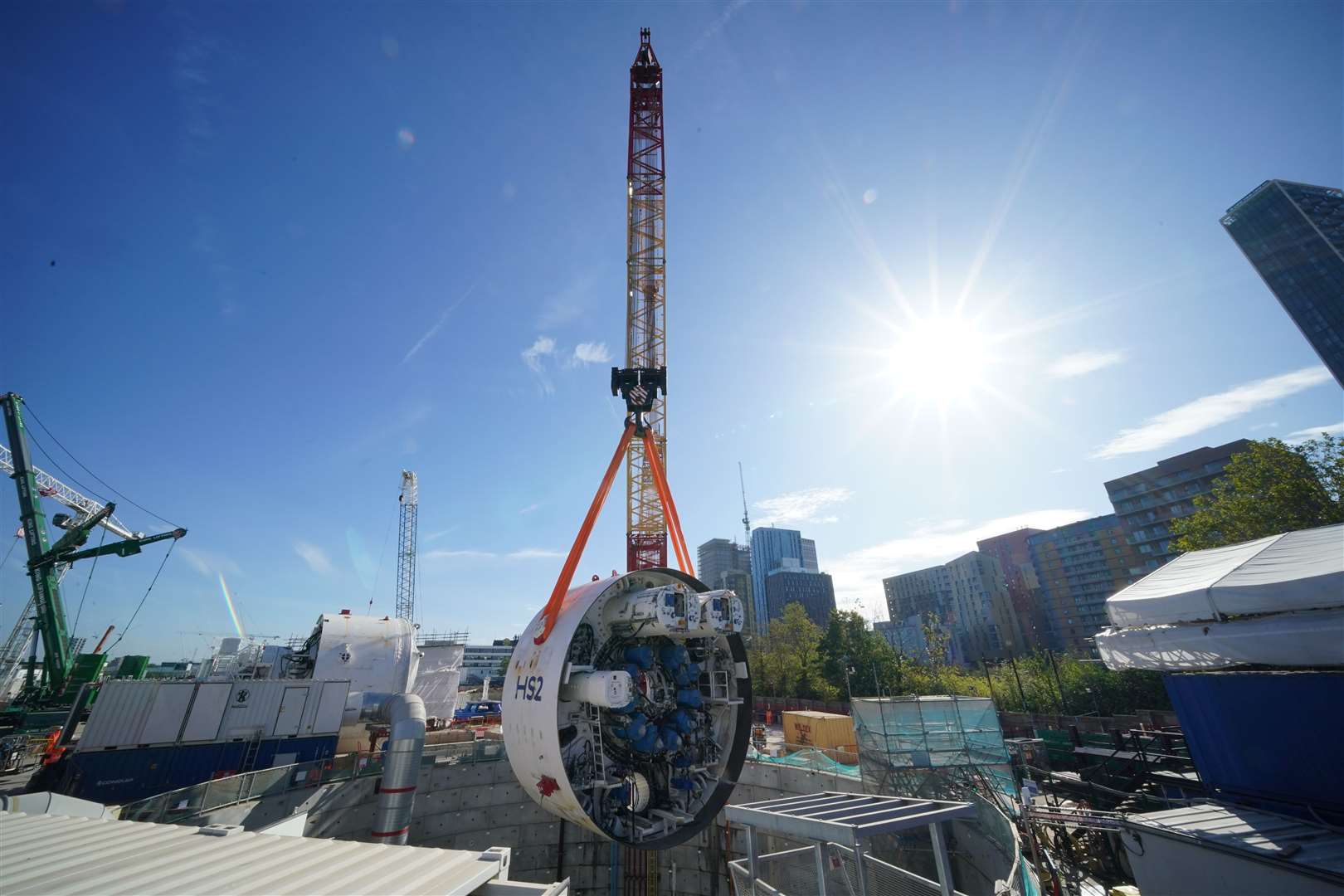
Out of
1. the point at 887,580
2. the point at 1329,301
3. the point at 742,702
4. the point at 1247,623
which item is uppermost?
the point at 1329,301

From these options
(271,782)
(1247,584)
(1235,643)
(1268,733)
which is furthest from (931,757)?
(271,782)

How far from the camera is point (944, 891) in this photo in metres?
7.63

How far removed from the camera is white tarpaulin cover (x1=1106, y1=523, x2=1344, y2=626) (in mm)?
9305

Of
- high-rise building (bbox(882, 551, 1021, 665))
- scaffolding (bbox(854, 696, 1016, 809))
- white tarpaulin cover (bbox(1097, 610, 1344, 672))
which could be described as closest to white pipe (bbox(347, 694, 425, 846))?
scaffolding (bbox(854, 696, 1016, 809))

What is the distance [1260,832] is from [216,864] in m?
16.5

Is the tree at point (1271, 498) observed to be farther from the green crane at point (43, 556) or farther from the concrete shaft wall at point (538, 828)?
the green crane at point (43, 556)

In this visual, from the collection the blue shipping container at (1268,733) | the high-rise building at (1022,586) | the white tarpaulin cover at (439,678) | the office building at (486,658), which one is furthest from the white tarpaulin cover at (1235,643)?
the office building at (486,658)

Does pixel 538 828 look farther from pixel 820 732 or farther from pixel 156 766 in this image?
pixel 820 732

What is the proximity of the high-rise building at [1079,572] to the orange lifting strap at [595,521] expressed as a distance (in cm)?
11732

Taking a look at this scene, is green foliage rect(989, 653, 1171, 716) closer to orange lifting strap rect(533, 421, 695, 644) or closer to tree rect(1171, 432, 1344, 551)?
tree rect(1171, 432, 1344, 551)

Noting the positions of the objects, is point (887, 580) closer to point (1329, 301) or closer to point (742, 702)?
point (1329, 301)

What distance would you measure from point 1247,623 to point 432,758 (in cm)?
2630

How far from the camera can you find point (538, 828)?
2178cm

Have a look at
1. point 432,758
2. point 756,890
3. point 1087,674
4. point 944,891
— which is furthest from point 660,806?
point 1087,674
